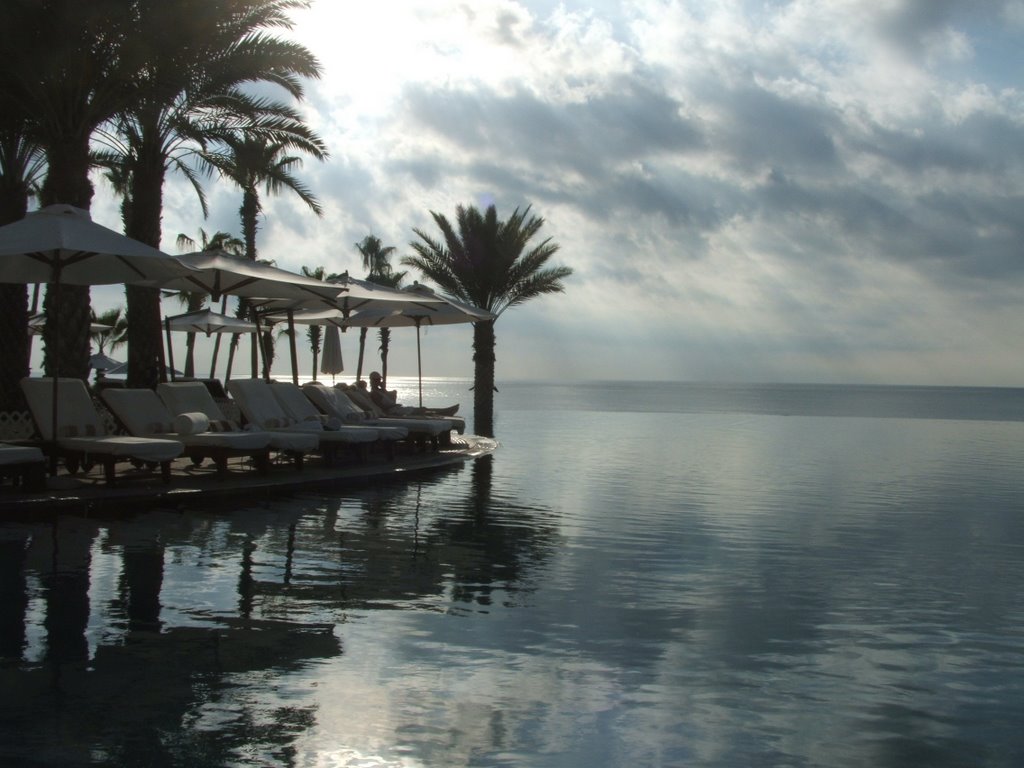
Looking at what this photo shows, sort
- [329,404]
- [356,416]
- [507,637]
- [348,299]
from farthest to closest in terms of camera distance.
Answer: [348,299] → [356,416] → [329,404] → [507,637]

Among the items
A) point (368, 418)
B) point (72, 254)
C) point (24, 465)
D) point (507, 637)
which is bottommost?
point (507, 637)

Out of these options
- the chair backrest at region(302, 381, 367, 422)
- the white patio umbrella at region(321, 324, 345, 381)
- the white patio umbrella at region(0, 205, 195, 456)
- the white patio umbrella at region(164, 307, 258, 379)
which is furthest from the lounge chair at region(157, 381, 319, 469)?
the white patio umbrella at region(321, 324, 345, 381)

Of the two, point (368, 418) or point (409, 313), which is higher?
point (409, 313)

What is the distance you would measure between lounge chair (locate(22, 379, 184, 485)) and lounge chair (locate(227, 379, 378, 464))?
2492 mm

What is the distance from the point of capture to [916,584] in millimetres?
8305

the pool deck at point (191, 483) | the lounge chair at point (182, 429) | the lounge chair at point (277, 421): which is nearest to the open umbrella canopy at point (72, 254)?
the lounge chair at point (182, 429)

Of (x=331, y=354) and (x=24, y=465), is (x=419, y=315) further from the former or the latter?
(x=24, y=465)

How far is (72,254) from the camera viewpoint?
44.1ft

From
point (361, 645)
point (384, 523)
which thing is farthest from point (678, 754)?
point (384, 523)

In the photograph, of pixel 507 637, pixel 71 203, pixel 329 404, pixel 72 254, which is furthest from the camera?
pixel 329 404

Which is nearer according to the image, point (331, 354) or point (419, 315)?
point (419, 315)

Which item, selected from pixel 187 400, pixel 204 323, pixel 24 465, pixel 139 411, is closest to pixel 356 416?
pixel 187 400

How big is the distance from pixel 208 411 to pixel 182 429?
1886 mm

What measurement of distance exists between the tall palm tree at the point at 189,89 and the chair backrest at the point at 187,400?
474 centimetres
